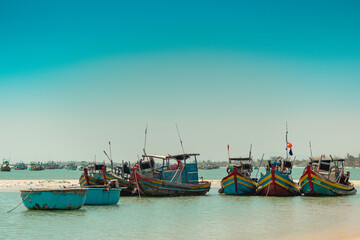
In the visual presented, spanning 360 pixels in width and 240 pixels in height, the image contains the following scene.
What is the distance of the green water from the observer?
16.8m

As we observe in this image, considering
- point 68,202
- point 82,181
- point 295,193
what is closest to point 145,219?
point 68,202

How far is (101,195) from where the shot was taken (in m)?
25.5

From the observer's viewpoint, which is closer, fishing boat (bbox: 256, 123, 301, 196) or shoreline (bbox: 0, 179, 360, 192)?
fishing boat (bbox: 256, 123, 301, 196)

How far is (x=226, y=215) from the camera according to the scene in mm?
22797

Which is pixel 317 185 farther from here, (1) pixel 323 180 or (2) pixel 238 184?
(2) pixel 238 184

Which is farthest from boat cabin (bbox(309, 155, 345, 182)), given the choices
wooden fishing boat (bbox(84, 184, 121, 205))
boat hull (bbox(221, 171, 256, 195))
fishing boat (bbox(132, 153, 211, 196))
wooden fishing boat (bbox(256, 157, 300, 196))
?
wooden fishing boat (bbox(84, 184, 121, 205))

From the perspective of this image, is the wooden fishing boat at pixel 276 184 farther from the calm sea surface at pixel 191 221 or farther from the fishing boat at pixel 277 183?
the calm sea surface at pixel 191 221

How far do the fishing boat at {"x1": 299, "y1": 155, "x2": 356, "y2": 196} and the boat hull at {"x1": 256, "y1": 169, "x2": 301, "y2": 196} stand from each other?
111cm

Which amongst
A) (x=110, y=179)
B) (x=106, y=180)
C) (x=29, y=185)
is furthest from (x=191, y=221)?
(x=29, y=185)

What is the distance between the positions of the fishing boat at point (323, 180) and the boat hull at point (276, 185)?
1.11m

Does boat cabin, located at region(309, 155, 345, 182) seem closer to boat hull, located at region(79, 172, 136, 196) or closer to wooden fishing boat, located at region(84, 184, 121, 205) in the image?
boat hull, located at region(79, 172, 136, 196)

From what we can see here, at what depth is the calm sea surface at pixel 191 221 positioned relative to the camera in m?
16.8

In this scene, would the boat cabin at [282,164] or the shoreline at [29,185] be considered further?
the shoreline at [29,185]

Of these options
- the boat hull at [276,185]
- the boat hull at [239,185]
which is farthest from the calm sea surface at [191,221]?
the boat hull at [239,185]
